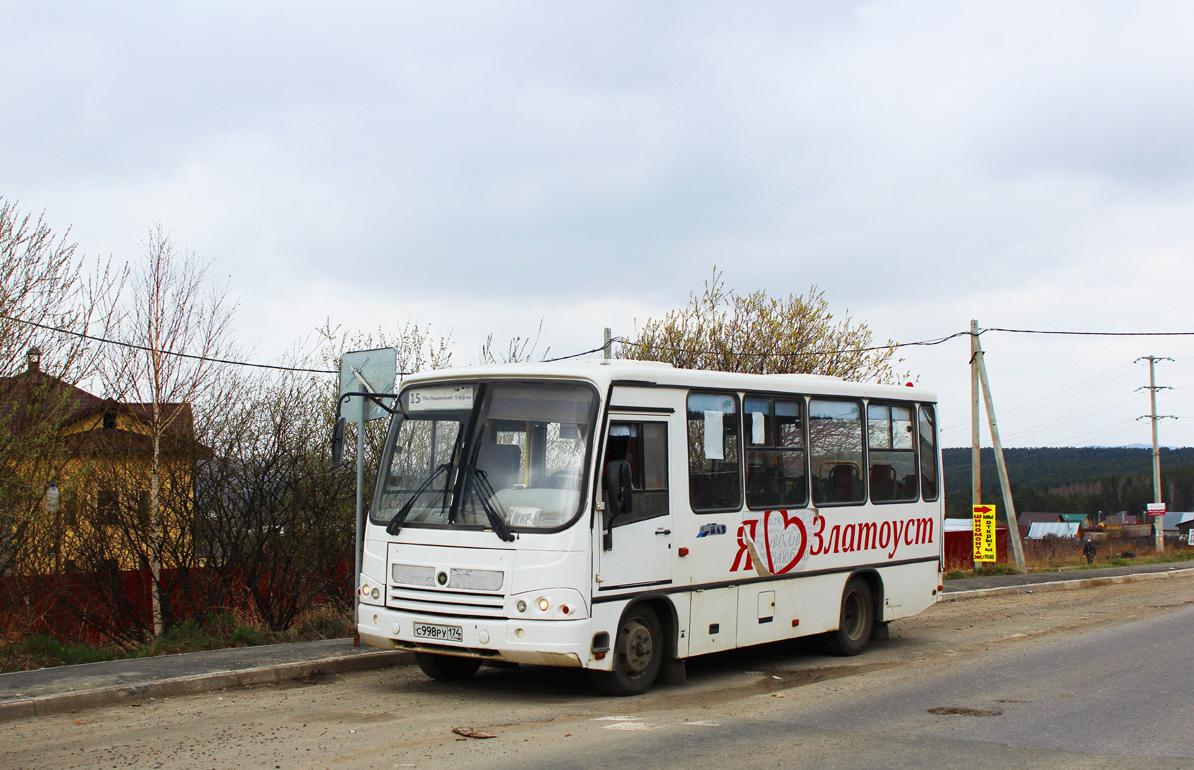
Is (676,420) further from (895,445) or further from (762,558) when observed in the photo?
(895,445)

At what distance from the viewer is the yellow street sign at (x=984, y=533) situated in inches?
1229

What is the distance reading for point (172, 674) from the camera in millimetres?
10711

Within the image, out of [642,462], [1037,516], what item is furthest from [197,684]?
[1037,516]

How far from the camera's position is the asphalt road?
771cm

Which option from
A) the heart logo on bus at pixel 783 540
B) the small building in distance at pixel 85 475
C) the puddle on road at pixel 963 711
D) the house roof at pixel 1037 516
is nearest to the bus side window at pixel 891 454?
the heart logo on bus at pixel 783 540

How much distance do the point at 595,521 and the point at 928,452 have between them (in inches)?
254

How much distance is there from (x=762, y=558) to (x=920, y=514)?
11.8 feet

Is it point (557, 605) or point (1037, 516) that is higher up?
point (557, 605)

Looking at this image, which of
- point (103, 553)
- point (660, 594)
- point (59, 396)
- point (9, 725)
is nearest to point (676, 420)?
point (660, 594)

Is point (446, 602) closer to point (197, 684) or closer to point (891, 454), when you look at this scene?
point (197, 684)

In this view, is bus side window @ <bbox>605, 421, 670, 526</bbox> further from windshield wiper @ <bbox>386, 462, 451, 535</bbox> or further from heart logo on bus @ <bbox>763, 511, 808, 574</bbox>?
heart logo on bus @ <bbox>763, 511, 808, 574</bbox>

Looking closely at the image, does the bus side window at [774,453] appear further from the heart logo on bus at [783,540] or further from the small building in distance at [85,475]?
→ the small building in distance at [85,475]

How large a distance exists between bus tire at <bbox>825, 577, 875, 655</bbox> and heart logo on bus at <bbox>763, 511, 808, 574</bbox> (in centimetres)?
119

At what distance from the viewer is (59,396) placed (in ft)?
43.5
